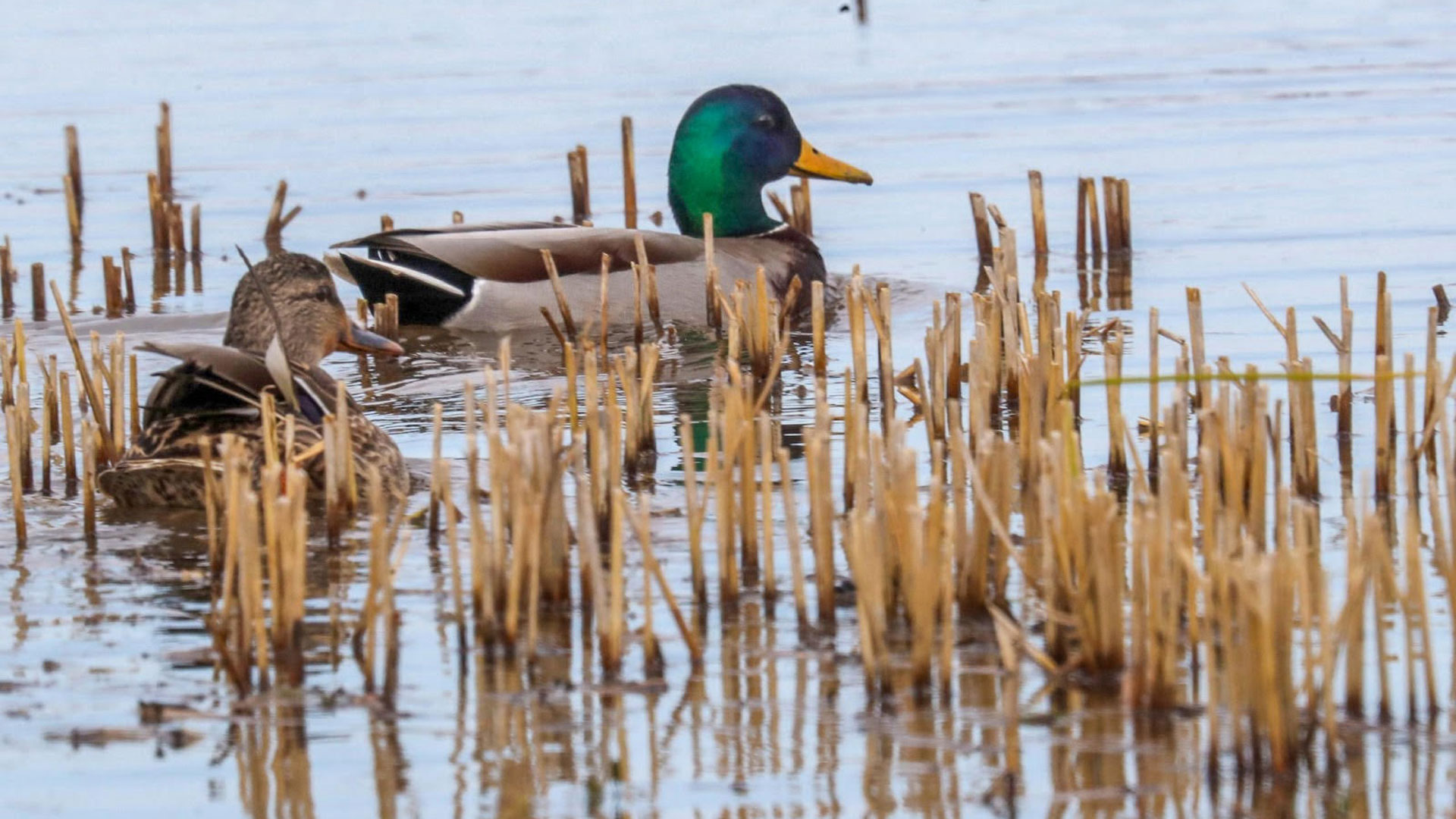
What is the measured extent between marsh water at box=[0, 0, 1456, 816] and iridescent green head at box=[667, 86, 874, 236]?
0.67 metres

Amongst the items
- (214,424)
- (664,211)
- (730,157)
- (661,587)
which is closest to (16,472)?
(214,424)

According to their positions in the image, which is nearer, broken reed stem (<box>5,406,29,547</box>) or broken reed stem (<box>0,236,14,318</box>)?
broken reed stem (<box>5,406,29,547</box>)

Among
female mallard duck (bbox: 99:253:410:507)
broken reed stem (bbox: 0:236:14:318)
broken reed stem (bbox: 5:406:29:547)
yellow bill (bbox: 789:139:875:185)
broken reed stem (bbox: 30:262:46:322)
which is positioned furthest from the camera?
yellow bill (bbox: 789:139:875:185)

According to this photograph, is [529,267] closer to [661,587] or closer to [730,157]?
[730,157]

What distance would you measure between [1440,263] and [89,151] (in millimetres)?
9339

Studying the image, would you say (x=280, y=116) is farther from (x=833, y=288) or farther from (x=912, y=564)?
(x=912, y=564)

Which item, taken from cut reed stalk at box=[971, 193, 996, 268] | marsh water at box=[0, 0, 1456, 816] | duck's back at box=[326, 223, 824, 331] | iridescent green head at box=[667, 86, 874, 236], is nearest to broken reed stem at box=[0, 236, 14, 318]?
marsh water at box=[0, 0, 1456, 816]

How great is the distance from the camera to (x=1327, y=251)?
11.0 meters

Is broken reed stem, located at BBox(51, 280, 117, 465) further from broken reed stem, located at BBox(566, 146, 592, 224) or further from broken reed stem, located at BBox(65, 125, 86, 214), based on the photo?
broken reed stem, located at BBox(65, 125, 86, 214)

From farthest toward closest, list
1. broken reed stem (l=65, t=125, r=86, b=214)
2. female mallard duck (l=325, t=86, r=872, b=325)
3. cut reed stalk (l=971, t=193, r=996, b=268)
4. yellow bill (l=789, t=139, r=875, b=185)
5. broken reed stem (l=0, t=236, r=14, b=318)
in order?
broken reed stem (l=65, t=125, r=86, b=214)
yellow bill (l=789, t=139, r=875, b=185)
cut reed stalk (l=971, t=193, r=996, b=268)
broken reed stem (l=0, t=236, r=14, b=318)
female mallard duck (l=325, t=86, r=872, b=325)

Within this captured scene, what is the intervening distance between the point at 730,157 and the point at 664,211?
223 centimetres

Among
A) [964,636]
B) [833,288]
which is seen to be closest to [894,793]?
[964,636]

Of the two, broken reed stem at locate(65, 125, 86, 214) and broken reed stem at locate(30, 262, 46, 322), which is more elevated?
broken reed stem at locate(65, 125, 86, 214)

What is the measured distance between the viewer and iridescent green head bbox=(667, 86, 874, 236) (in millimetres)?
11469
